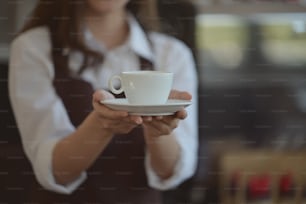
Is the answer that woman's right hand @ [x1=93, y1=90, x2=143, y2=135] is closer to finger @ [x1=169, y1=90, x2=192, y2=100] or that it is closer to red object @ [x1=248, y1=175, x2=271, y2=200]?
finger @ [x1=169, y1=90, x2=192, y2=100]

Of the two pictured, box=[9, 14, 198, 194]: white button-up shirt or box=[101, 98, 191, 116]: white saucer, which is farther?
box=[9, 14, 198, 194]: white button-up shirt

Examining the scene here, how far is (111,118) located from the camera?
57 cm

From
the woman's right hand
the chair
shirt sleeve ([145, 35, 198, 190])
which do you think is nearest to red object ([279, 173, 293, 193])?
the chair

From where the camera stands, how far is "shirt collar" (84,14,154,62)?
2.22 feet

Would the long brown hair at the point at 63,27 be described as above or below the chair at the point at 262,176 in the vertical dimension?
above

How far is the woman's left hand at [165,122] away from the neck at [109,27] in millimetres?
119

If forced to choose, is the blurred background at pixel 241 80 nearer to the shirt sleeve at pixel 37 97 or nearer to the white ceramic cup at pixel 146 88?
the shirt sleeve at pixel 37 97

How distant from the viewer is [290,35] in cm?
69

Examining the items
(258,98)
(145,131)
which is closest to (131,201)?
(145,131)

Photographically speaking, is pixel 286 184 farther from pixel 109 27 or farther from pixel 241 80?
pixel 109 27

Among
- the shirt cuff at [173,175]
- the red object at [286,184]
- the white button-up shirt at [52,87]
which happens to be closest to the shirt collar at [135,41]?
the white button-up shirt at [52,87]

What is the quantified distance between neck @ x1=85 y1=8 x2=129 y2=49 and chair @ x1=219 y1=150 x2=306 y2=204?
20 centimetres

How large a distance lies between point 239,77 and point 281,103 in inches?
2.5

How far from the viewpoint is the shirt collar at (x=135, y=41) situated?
68 centimetres
